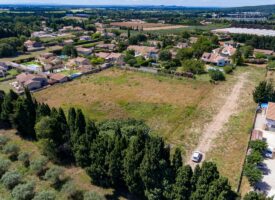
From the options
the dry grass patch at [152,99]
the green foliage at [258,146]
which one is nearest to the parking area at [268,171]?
the green foliage at [258,146]

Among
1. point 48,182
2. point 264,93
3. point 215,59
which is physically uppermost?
point 215,59

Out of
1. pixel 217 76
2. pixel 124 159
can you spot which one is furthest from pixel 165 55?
pixel 124 159

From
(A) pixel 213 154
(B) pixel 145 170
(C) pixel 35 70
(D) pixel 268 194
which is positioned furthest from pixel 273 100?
(C) pixel 35 70

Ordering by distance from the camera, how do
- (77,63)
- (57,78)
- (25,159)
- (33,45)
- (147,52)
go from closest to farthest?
(25,159)
(57,78)
(77,63)
(147,52)
(33,45)

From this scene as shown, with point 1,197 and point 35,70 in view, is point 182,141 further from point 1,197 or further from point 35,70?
point 35,70

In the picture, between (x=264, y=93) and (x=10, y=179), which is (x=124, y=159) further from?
(x=264, y=93)

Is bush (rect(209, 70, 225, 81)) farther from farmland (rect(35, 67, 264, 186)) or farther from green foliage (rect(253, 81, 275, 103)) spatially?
green foliage (rect(253, 81, 275, 103))
